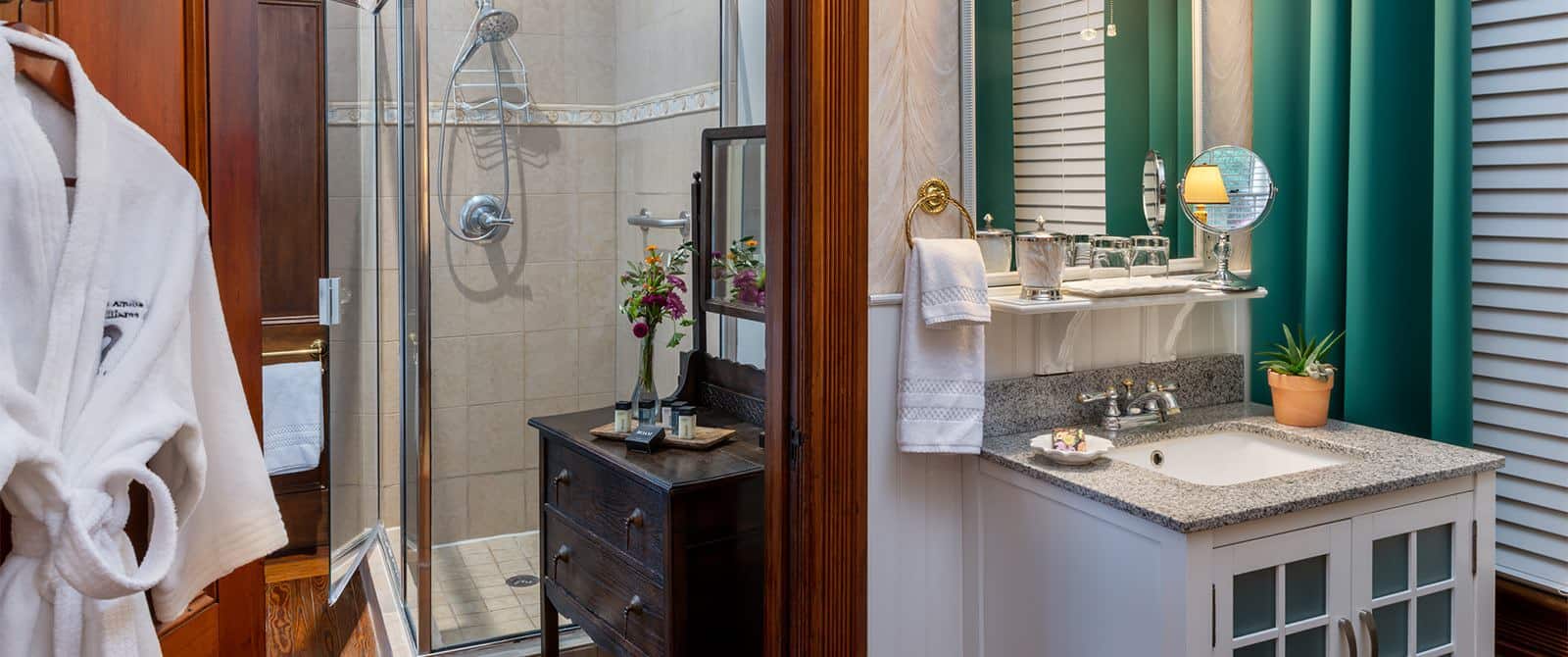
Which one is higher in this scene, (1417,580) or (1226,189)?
(1226,189)

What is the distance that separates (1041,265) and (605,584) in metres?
1.24

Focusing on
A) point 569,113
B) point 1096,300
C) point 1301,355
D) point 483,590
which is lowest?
point 483,590

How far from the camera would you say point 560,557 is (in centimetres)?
276

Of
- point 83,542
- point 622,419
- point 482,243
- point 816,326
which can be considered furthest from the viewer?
point 482,243

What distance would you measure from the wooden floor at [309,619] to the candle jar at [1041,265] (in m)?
1.98

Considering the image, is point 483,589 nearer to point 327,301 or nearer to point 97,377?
point 327,301

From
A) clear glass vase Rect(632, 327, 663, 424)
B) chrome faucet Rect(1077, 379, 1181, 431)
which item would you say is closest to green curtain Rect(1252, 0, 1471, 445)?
chrome faucet Rect(1077, 379, 1181, 431)

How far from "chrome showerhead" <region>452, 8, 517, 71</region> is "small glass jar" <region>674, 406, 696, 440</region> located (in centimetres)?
166

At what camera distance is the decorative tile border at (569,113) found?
9.84 feet

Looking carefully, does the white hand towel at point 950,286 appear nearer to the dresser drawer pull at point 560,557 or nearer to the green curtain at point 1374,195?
the green curtain at point 1374,195

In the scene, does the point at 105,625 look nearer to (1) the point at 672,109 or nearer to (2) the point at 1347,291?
(2) the point at 1347,291

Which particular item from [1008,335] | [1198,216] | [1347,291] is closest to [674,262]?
[1008,335]

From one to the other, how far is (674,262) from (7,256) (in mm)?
2180

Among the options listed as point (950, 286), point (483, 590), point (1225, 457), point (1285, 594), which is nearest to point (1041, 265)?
point (950, 286)
